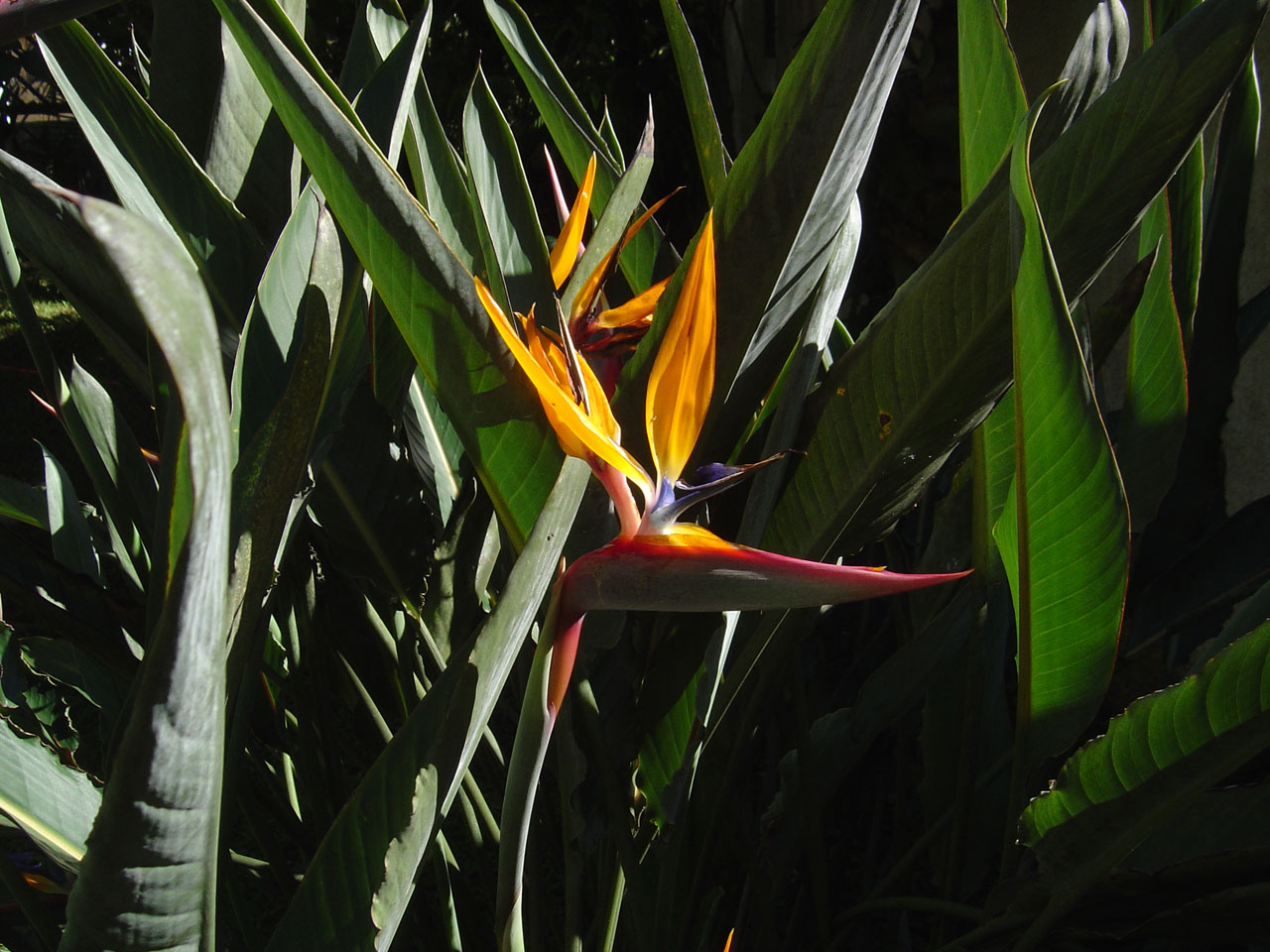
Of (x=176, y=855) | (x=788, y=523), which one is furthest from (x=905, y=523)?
(x=176, y=855)

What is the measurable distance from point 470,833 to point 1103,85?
Result: 0.61 metres

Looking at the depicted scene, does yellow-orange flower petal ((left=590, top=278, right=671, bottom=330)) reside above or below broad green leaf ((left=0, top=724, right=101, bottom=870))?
above

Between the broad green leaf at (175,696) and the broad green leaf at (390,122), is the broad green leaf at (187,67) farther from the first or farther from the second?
the broad green leaf at (175,696)

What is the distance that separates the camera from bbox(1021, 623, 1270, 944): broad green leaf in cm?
39

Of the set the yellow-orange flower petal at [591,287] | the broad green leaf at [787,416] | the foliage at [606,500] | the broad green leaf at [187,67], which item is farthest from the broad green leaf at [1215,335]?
the broad green leaf at [187,67]

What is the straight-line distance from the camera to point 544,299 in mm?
515

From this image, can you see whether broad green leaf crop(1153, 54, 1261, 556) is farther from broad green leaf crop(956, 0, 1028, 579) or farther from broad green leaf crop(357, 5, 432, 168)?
broad green leaf crop(357, 5, 432, 168)

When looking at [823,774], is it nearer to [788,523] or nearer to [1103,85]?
[788,523]

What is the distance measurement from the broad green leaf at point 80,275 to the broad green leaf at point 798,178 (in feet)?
0.89

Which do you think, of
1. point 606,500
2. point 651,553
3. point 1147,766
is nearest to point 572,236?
point 606,500

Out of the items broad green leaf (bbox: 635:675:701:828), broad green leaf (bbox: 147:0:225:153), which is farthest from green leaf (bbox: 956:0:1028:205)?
broad green leaf (bbox: 147:0:225:153)

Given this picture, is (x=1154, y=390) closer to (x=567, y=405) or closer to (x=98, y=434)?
(x=567, y=405)

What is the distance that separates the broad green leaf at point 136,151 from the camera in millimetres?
499

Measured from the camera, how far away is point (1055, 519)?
0.43 metres
